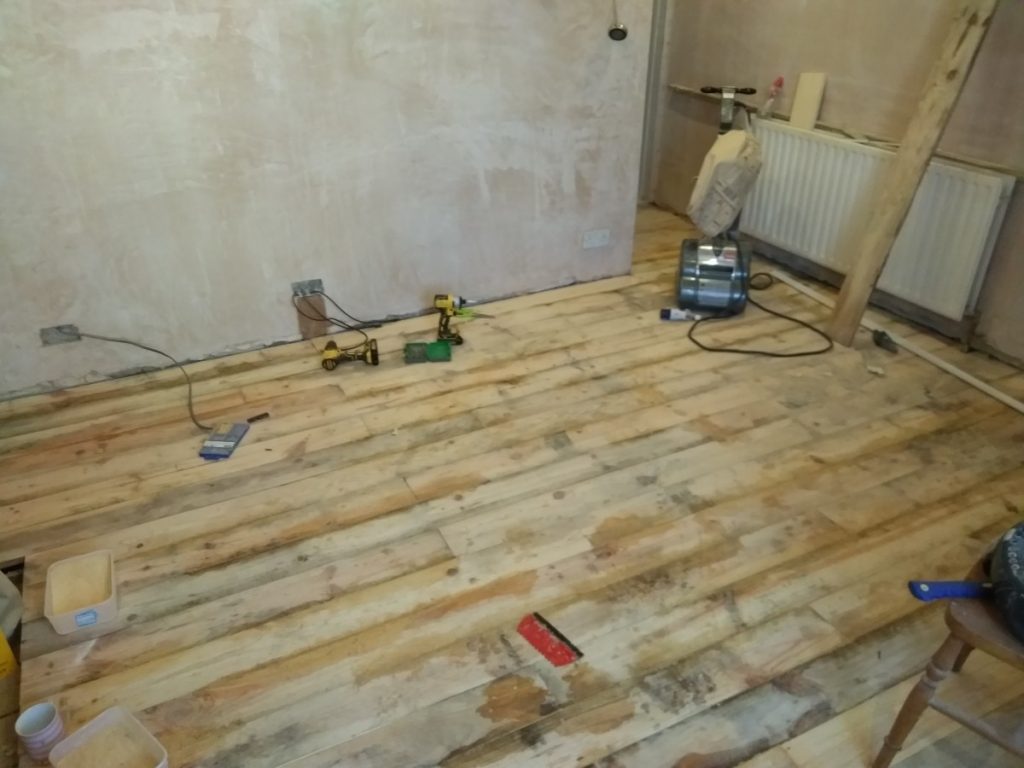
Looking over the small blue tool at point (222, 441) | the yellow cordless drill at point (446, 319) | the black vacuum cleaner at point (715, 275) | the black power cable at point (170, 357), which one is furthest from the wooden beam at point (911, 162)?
the black power cable at point (170, 357)

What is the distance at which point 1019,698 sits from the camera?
174cm

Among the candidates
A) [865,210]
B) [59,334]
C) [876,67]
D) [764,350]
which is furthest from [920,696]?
[59,334]

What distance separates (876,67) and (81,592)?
3.63m

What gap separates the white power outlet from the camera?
381cm

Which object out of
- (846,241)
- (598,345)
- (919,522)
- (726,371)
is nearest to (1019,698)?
(919,522)

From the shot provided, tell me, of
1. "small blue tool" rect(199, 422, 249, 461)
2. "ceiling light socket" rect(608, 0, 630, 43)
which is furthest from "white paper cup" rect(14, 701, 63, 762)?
"ceiling light socket" rect(608, 0, 630, 43)

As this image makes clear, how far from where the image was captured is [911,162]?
2951 mm

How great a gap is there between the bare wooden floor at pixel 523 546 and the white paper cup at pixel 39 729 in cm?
10

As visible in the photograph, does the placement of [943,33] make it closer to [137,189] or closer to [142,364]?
[137,189]

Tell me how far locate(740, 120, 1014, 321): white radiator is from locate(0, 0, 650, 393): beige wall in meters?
0.83

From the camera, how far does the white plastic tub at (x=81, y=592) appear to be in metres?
1.94

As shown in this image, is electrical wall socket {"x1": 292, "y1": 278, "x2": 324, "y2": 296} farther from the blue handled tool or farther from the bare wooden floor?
the blue handled tool

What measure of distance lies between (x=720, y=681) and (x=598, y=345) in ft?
5.75

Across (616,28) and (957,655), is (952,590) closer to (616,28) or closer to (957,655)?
(957,655)
